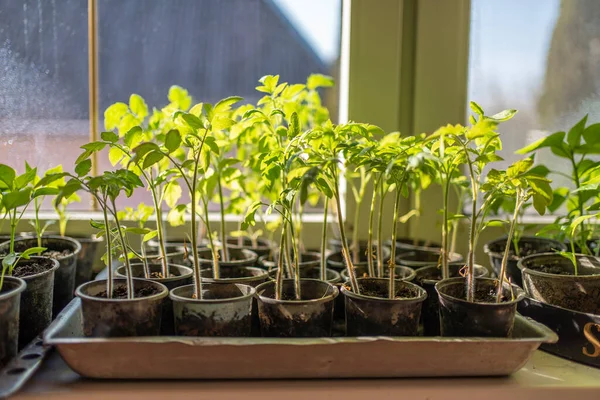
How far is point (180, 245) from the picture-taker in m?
1.31

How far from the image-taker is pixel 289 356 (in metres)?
0.78

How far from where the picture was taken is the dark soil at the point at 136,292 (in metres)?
0.90

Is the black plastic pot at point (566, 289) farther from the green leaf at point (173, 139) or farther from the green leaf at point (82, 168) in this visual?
the green leaf at point (82, 168)

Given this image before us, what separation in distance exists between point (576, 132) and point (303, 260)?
637mm

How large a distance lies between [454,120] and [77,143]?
95 cm

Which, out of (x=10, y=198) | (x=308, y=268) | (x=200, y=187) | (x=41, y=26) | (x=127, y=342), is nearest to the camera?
(x=127, y=342)

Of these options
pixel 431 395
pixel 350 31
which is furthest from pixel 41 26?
pixel 431 395

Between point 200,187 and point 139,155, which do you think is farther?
point 200,187

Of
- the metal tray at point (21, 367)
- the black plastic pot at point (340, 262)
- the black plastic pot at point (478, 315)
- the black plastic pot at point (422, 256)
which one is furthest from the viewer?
the black plastic pot at point (422, 256)

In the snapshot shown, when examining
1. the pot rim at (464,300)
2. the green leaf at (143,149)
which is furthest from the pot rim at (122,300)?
the pot rim at (464,300)

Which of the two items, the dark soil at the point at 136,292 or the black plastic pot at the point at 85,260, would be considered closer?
the dark soil at the point at 136,292

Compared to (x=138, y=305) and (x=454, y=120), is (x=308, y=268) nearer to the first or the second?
(x=138, y=305)

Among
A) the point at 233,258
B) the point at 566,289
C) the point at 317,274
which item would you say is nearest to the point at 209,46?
the point at 233,258

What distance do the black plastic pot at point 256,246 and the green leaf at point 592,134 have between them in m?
0.71
